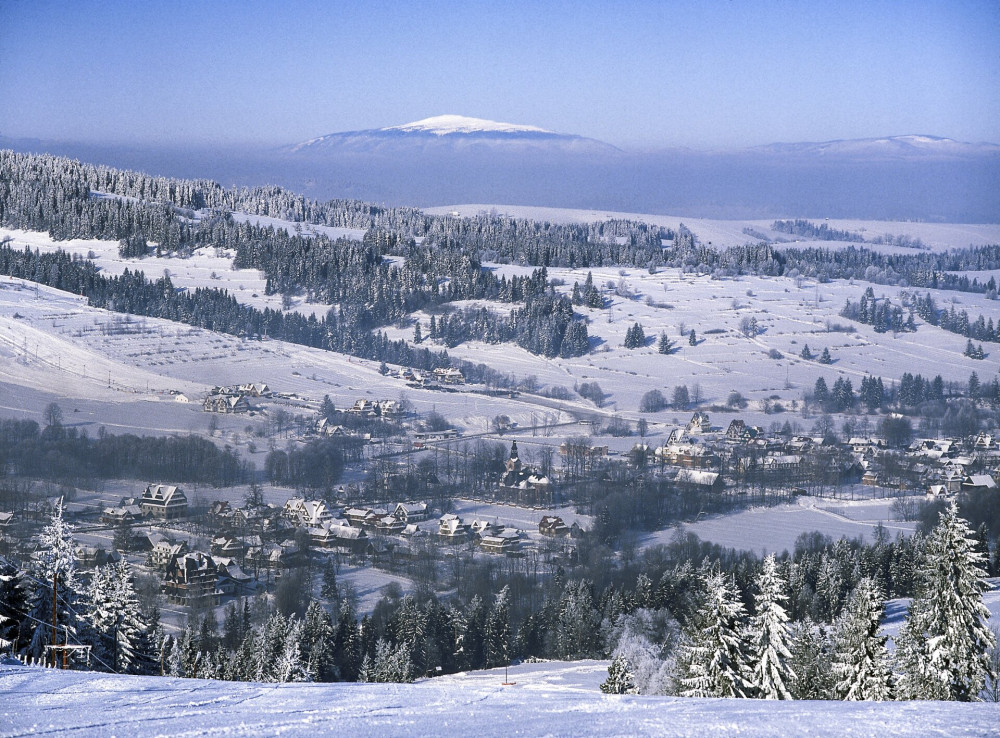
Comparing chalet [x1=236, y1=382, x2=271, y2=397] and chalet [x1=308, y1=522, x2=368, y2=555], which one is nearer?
chalet [x1=308, y1=522, x2=368, y2=555]

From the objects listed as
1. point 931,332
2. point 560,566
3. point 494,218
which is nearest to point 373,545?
point 560,566

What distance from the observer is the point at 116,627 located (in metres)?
11.3

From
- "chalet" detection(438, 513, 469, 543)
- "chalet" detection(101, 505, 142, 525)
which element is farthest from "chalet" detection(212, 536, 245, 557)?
"chalet" detection(438, 513, 469, 543)

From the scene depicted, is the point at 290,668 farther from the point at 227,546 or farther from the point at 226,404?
the point at 226,404

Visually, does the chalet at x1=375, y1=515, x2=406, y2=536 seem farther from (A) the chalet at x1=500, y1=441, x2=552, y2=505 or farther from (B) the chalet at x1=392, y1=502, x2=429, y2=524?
(A) the chalet at x1=500, y1=441, x2=552, y2=505

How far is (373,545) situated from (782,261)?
4204cm

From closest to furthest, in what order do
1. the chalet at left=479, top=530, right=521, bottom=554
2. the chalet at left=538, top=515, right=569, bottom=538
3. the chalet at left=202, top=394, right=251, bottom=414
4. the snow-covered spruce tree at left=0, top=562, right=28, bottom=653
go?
1. the snow-covered spruce tree at left=0, top=562, right=28, bottom=653
2. the chalet at left=479, top=530, right=521, bottom=554
3. the chalet at left=538, top=515, right=569, bottom=538
4. the chalet at left=202, top=394, right=251, bottom=414

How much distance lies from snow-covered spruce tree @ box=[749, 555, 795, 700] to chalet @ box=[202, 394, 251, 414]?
85.9ft

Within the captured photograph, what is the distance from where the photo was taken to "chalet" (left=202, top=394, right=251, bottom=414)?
109ft

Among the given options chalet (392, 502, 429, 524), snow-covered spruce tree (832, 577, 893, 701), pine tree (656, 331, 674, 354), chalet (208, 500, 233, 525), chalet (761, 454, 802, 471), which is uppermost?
pine tree (656, 331, 674, 354)

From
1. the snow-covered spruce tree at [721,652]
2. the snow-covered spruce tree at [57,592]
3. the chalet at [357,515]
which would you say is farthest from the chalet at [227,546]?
the snow-covered spruce tree at [721,652]

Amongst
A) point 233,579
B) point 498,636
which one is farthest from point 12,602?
point 233,579

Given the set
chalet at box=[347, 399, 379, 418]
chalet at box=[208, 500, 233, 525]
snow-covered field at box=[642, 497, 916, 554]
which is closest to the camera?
snow-covered field at box=[642, 497, 916, 554]

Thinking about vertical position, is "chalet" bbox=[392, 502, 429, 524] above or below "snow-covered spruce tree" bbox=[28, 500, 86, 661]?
below
